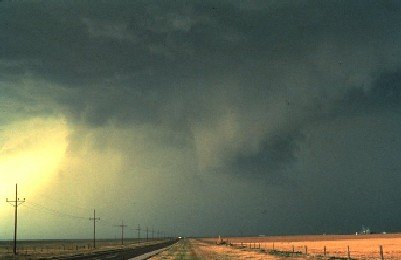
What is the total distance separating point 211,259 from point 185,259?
3.50m

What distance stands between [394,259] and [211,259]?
22.5m

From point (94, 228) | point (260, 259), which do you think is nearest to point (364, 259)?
point (260, 259)

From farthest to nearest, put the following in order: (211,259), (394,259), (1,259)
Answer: (1,259), (211,259), (394,259)

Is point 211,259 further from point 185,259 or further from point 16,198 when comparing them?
point 16,198

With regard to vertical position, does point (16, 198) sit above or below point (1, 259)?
above

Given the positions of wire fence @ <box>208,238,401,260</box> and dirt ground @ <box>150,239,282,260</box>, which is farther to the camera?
dirt ground @ <box>150,239,282,260</box>

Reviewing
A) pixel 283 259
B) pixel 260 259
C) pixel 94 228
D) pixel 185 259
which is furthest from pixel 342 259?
pixel 94 228

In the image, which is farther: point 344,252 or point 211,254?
point 211,254

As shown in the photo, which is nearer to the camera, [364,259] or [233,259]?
[364,259]

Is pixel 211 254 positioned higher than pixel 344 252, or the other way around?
pixel 344 252

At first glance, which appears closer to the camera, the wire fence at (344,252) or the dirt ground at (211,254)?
the wire fence at (344,252)

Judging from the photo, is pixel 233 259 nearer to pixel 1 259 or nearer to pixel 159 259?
pixel 159 259

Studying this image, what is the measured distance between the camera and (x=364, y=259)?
53469mm

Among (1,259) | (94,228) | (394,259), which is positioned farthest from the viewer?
(94,228)
